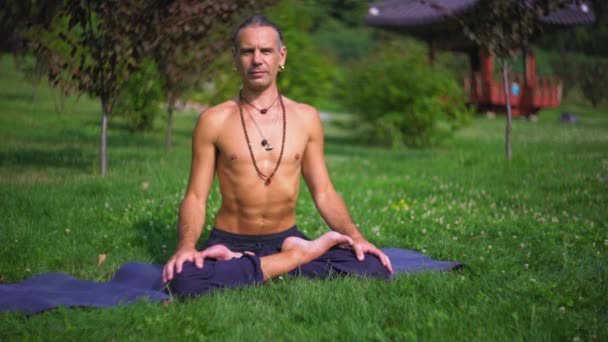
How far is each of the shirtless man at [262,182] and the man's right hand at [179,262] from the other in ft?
0.47

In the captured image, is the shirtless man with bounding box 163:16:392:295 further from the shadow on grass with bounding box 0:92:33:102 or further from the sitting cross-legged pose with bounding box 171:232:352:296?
the shadow on grass with bounding box 0:92:33:102

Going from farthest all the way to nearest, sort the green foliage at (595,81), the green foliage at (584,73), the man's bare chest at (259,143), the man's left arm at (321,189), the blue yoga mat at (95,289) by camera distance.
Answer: the green foliage at (584,73), the green foliage at (595,81), the man's left arm at (321,189), the man's bare chest at (259,143), the blue yoga mat at (95,289)

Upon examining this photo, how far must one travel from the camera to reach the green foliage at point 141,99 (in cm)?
1340

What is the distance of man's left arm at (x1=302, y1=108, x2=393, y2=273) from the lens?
5125 mm

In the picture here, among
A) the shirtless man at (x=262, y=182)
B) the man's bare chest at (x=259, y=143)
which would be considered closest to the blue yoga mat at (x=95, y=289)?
the shirtless man at (x=262, y=182)

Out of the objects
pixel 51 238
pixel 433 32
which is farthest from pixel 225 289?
pixel 433 32

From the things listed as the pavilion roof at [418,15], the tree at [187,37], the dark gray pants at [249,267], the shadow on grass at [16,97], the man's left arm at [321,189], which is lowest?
the dark gray pants at [249,267]

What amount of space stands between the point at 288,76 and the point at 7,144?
24.4 feet

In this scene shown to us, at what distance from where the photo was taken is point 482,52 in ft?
93.5

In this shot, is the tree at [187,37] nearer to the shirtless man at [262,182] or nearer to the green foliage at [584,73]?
the shirtless man at [262,182]

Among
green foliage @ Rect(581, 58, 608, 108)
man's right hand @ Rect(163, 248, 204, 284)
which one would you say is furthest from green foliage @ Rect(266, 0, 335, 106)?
green foliage @ Rect(581, 58, 608, 108)

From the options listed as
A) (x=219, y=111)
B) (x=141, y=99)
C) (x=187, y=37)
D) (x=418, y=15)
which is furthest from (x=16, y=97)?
(x=219, y=111)

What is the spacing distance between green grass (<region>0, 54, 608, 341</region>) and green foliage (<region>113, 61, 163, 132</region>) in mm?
1021

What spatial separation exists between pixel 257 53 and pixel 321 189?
4.00ft
